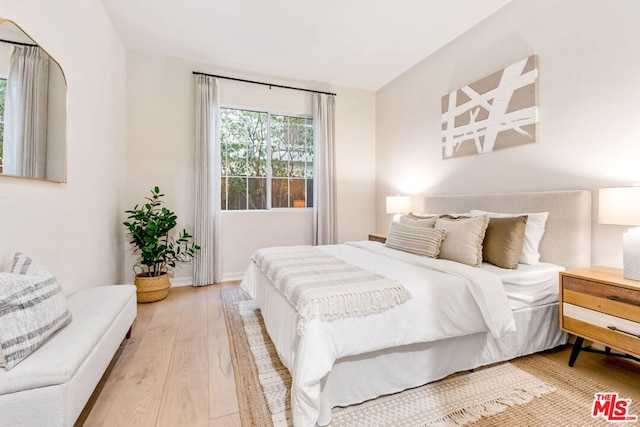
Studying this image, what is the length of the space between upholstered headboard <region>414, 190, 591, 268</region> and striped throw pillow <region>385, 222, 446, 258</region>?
29.6 inches

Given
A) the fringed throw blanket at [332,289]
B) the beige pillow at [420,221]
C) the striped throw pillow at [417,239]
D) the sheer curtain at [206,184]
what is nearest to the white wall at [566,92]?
the beige pillow at [420,221]

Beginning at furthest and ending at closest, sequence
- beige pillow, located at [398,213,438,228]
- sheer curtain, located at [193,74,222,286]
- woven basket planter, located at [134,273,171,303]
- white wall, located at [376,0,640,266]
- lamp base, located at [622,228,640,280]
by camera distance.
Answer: sheer curtain, located at [193,74,222,286]
woven basket planter, located at [134,273,171,303]
beige pillow, located at [398,213,438,228]
white wall, located at [376,0,640,266]
lamp base, located at [622,228,640,280]

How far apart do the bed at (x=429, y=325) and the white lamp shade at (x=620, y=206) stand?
13.3 inches

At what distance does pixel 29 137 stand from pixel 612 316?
11.4 ft

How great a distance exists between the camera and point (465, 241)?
2283 millimetres

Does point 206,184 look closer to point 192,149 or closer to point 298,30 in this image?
point 192,149

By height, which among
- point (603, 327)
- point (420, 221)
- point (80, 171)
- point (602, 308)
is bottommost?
point (603, 327)

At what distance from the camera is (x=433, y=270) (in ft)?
6.59

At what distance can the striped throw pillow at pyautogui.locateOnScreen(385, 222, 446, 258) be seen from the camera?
243cm

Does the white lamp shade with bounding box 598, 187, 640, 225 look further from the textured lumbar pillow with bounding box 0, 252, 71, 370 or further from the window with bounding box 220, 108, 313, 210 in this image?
the window with bounding box 220, 108, 313, 210

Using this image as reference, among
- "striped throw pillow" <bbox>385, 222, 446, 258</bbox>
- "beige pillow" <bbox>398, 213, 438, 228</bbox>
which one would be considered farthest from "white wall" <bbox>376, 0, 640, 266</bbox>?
"striped throw pillow" <bbox>385, 222, 446, 258</bbox>

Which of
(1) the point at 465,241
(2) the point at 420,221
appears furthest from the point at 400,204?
(1) the point at 465,241

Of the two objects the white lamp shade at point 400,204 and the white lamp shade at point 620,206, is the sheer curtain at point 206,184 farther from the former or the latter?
the white lamp shade at point 620,206

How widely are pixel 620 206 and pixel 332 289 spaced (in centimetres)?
179
